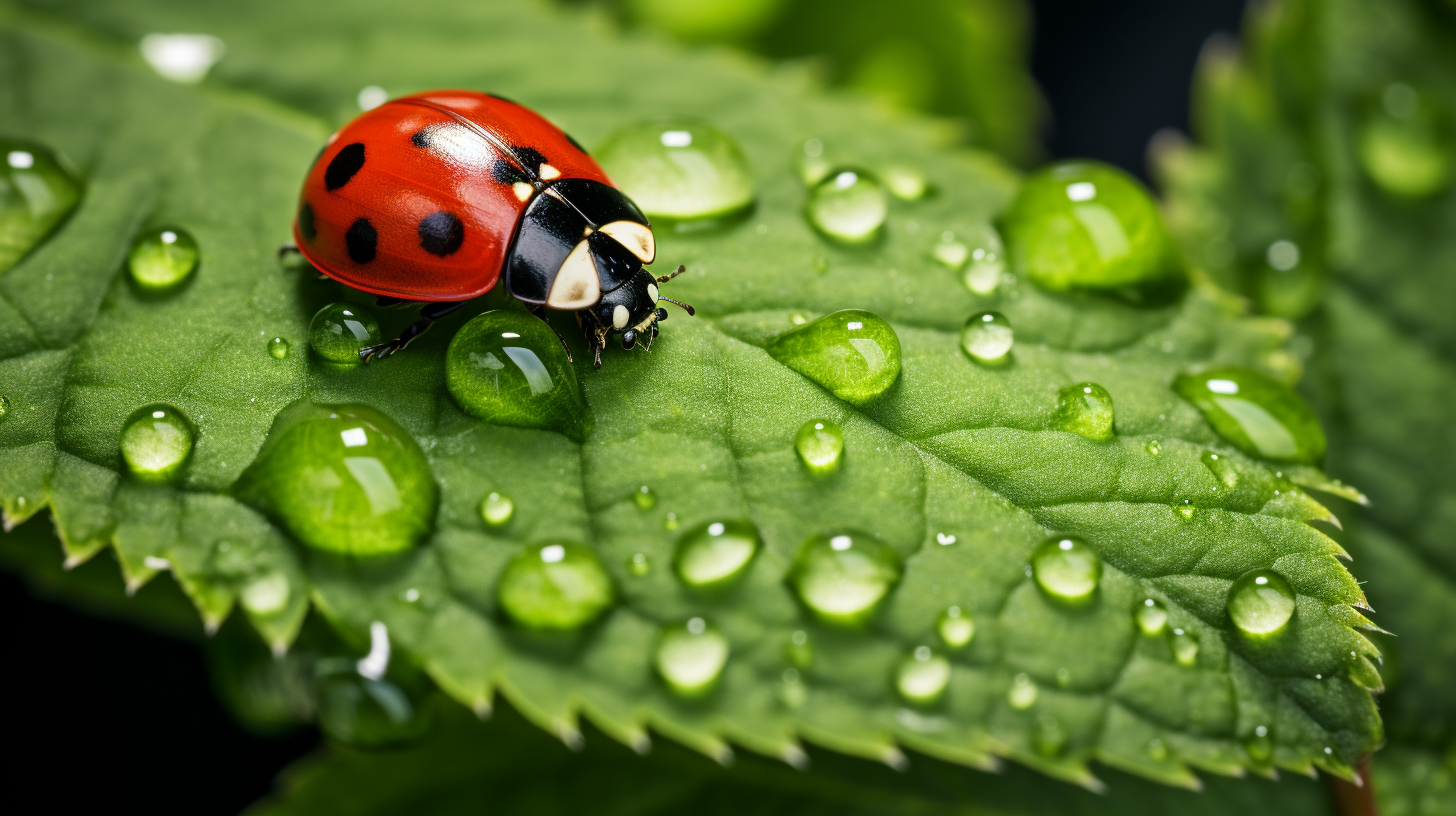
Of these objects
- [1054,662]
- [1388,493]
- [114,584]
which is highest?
[1054,662]

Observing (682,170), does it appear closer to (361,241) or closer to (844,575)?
(361,241)

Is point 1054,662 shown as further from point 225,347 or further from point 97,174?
point 97,174

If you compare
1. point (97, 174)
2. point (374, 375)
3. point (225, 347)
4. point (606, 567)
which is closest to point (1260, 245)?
point (606, 567)

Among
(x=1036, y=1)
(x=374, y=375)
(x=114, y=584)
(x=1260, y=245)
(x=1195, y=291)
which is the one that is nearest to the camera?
(x=374, y=375)

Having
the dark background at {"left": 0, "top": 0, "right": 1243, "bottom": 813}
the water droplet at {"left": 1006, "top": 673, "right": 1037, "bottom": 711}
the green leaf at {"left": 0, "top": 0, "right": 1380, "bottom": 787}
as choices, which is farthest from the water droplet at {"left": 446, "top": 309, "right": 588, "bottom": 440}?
the dark background at {"left": 0, "top": 0, "right": 1243, "bottom": 813}

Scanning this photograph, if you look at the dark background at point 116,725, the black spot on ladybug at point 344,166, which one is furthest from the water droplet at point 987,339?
the dark background at point 116,725
